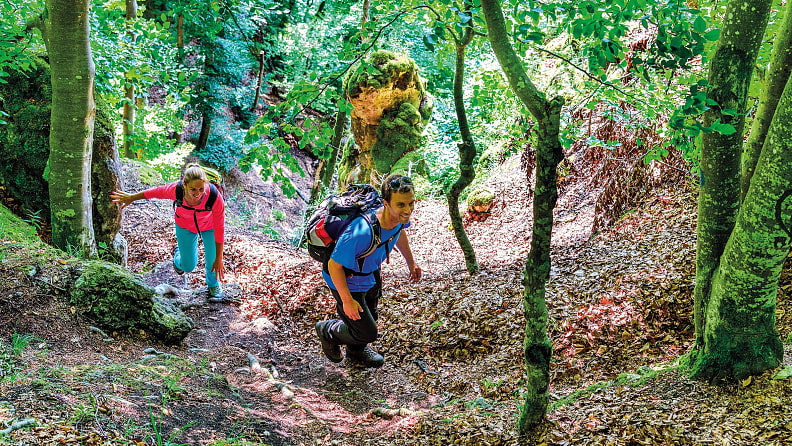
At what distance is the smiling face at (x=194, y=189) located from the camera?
5480mm

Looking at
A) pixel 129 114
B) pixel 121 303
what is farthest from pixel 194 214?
pixel 129 114

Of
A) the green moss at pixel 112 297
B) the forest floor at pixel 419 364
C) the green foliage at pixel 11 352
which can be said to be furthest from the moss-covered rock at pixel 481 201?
the green foliage at pixel 11 352

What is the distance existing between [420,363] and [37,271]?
3.79 metres

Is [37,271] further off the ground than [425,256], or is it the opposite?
[37,271]

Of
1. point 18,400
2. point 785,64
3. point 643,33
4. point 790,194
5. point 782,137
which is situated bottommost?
point 18,400

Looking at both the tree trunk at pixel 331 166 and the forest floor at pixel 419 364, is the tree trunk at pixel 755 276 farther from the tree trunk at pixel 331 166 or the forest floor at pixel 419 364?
the tree trunk at pixel 331 166

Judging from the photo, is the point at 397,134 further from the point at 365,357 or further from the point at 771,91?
the point at 771,91

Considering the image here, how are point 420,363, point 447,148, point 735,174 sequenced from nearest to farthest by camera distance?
point 735,174 < point 420,363 < point 447,148

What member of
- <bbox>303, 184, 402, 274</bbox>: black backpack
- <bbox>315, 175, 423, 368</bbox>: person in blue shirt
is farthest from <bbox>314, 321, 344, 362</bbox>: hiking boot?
<bbox>303, 184, 402, 274</bbox>: black backpack

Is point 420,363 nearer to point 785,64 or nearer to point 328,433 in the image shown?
point 328,433

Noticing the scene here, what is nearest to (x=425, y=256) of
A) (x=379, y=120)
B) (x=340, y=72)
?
(x=379, y=120)

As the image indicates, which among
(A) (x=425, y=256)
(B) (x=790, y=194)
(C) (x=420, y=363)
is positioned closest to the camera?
(B) (x=790, y=194)

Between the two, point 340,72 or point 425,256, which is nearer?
point 340,72

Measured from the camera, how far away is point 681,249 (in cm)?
568
